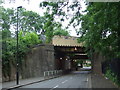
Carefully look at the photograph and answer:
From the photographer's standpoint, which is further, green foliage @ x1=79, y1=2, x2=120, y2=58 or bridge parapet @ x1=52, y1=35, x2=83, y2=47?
bridge parapet @ x1=52, y1=35, x2=83, y2=47

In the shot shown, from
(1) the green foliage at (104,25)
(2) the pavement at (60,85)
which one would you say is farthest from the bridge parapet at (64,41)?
(1) the green foliage at (104,25)

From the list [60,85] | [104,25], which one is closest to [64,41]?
[60,85]

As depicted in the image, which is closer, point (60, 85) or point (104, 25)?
point (104, 25)

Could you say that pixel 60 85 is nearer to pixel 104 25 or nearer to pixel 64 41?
pixel 104 25

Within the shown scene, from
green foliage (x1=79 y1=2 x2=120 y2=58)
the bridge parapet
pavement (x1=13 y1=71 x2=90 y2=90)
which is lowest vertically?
pavement (x1=13 y1=71 x2=90 y2=90)

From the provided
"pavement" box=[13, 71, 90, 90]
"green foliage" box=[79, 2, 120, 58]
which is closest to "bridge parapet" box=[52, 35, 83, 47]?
"pavement" box=[13, 71, 90, 90]

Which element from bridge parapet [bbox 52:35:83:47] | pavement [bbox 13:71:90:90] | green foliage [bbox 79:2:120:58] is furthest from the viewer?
bridge parapet [bbox 52:35:83:47]

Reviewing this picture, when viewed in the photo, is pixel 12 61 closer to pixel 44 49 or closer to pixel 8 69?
pixel 8 69

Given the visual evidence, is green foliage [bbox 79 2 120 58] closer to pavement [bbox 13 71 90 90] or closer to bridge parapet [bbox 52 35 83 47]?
pavement [bbox 13 71 90 90]

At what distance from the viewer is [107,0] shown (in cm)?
901

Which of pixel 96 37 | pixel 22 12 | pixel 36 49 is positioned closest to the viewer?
pixel 96 37

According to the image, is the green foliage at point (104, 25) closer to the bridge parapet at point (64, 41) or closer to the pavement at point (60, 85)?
the pavement at point (60, 85)

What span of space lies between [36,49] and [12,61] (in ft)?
35.9

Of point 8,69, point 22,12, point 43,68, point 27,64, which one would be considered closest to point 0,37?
point 8,69
